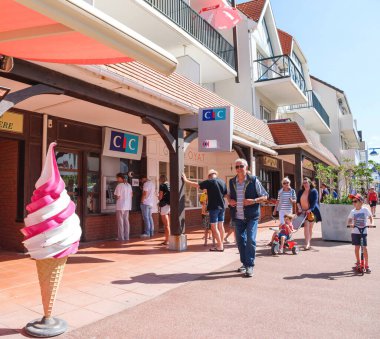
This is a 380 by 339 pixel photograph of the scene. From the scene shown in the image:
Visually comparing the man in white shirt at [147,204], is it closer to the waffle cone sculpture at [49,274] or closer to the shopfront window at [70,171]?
the shopfront window at [70,171]

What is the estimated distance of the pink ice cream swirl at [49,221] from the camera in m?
3.12

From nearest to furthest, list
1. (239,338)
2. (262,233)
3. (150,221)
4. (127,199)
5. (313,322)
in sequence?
(239,338) < (313,322) < (127,199) < (150,221) < (262,233)

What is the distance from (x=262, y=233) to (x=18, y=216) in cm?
682

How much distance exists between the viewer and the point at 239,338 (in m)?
3.23

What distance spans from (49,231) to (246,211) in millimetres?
3247

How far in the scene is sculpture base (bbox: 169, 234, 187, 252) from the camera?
7.75 meters

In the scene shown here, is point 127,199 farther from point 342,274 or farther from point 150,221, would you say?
point 342,274

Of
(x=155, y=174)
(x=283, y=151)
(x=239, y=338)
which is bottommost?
(x=239, y=338)

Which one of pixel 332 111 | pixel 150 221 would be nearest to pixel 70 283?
pixel 150 221

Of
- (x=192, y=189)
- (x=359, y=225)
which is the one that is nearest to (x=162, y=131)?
(x=359, y=225)

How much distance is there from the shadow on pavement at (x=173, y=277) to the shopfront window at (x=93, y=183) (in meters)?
4.11

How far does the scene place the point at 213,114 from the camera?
311 inches

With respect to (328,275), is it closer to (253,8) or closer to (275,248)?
(275,248)

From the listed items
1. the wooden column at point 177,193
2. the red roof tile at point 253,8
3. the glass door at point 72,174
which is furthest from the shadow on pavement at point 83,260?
the red roof tile at point 253,8
